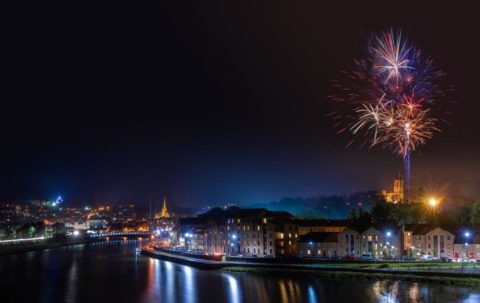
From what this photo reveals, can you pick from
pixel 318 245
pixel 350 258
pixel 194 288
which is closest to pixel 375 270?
pixel 350 258

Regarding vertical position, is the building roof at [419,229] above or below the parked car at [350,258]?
above

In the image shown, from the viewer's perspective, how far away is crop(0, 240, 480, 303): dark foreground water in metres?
26.2

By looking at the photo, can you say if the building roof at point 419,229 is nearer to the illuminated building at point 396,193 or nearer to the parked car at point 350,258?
the parked car at point 350,258

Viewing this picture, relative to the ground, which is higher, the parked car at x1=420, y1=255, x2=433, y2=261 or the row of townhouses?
the row of townhouses

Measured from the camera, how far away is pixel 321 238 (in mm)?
40250

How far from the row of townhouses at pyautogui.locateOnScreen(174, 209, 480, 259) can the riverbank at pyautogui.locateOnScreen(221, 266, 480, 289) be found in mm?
5194

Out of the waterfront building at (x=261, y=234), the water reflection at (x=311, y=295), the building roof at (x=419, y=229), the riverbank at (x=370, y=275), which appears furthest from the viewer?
the waterfront building at (x=261, y=234)

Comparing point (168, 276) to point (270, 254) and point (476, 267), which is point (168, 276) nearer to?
point (270, 254)

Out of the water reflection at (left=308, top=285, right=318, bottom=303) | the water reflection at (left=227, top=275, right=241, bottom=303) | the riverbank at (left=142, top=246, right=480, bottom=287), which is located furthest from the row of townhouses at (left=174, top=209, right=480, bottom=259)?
the water reflection at (left=308, top=285, right=318, bottom=303)

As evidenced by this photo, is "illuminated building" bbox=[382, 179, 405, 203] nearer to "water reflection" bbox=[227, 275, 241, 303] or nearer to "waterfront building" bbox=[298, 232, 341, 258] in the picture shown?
"waterfront building" bbox=[298, 232, 341, 258]

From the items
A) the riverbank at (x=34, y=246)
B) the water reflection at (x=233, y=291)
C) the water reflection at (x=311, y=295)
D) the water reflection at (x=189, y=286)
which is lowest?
the riverbank at (x=34, y=246)

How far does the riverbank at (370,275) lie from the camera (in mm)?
27766

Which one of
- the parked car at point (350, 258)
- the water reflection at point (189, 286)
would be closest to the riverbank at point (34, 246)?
the water reflection at point (189, 286)

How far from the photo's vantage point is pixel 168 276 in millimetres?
36750
